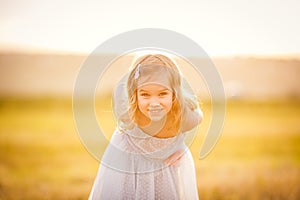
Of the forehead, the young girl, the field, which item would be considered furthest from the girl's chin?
the field

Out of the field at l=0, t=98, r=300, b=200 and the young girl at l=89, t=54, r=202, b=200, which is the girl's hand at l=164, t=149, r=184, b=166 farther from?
the field at l=0, t=98, r=300, b=200

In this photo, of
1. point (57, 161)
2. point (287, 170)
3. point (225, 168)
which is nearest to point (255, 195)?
point (287, 170)

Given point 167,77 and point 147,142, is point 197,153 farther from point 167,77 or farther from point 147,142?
point 167,77

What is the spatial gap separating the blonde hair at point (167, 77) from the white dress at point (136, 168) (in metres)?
0.09

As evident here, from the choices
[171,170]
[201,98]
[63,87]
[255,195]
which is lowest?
[255,195]

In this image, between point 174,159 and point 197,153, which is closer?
point 174,159

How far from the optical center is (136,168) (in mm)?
2490

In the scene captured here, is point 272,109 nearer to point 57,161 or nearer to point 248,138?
point 248,138

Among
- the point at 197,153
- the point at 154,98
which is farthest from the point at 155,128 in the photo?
the point at 197,153

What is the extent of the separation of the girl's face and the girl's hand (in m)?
0.21

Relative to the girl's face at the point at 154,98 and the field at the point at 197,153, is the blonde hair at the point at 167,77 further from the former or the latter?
the field at the point at 197,153

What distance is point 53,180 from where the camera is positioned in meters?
4.29

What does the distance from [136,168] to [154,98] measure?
Result: 1.03ft

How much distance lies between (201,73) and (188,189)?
19.5 inches
